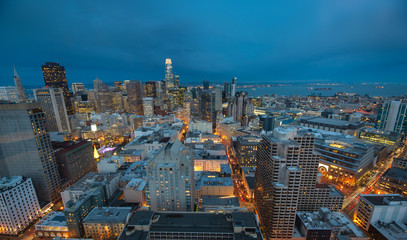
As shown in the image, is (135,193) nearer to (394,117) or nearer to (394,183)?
(394,183)

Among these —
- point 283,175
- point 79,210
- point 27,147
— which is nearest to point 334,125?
point 283,175

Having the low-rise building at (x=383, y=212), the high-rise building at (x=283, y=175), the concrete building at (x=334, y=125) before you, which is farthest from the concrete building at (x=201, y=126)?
the low-rise building at (x=383, y=212)

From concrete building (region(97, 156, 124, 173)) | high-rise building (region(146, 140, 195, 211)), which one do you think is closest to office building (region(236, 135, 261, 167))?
high-rise building (region(146, 140, 195, 211))

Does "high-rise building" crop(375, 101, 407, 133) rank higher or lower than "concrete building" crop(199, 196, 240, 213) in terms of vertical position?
higher

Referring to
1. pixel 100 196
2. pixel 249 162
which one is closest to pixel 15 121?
pixel 100 196

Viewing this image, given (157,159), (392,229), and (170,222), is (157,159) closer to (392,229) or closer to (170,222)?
(170,222)

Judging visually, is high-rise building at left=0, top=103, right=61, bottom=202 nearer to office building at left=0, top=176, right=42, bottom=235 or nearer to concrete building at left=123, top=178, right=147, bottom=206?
office building at left=0, top=176, right=42, bottom=235
